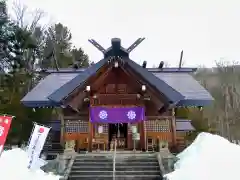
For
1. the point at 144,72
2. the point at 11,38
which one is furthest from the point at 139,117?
the point at 11,38

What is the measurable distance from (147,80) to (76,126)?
4287mm

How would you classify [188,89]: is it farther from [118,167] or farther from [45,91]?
[45,91]

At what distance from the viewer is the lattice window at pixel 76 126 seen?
15.7m

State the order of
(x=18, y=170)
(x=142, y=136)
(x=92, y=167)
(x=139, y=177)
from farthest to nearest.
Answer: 1. (x=142, y=136)
2. (x=92, y=167)
3. (x=139, y=177)
4. (x=18, y=170)

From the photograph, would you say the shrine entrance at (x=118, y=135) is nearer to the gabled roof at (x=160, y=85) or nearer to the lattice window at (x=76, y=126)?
the lattice window at (x=76, y=126)

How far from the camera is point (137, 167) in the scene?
11.7m

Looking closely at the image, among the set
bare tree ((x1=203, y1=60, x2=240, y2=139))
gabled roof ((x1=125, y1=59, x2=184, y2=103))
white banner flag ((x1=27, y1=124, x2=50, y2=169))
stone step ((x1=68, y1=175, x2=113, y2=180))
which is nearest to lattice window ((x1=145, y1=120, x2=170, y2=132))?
gabled roof ((x1=125, y1=59, x2=184, y2=103))

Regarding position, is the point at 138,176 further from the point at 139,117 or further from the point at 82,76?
the point at 82,76

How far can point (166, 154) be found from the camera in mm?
12211

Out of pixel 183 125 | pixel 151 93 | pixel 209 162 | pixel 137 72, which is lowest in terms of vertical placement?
pixel 209 162

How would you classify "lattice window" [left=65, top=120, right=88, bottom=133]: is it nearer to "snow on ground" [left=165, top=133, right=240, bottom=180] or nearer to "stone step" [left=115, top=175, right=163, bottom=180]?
"stone step" [left=115, top=175, right=163, bottom=180]

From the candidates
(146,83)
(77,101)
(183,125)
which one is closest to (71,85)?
(77,101)

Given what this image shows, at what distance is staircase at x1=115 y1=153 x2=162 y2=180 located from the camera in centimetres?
1111

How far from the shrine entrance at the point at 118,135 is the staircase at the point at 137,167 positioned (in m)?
3.40
